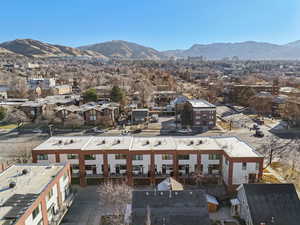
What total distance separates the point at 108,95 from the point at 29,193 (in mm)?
57976

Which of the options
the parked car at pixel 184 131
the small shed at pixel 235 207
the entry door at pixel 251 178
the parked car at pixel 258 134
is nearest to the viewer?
the small shed at pixel 235 207

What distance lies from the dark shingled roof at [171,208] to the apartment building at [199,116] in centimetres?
3388

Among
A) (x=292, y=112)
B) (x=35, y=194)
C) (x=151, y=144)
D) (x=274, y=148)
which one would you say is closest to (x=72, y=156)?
(x=35, y=194)

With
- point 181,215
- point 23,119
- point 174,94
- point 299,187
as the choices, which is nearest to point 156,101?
point 174,94

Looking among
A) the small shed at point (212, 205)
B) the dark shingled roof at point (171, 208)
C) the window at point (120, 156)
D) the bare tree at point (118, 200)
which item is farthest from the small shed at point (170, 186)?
the window at point (120, 156)

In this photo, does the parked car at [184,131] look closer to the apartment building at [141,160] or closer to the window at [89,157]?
the apartment building at [141,160]

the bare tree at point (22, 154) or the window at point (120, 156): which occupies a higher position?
the window at point (120, 156)

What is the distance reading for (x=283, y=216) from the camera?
1845 cm

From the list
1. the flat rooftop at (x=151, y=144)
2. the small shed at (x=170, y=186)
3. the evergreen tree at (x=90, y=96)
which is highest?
the evergreen tree at (x=90, y=96)

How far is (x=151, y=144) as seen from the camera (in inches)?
1144

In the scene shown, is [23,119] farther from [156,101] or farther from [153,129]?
[156,101]

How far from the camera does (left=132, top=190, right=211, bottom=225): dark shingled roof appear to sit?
57.0 feet

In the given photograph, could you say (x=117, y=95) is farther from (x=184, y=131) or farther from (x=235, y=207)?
(x=235, y=207)

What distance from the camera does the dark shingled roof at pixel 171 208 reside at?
17375mm
